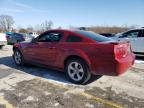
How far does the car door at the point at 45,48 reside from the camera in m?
5.86

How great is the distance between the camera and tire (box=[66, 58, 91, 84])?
508cm

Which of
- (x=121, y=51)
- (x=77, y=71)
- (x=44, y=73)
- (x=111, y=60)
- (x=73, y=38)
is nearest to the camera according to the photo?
(x=111, y=60)

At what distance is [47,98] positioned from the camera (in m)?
4.23

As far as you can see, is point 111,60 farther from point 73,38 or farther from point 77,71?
point 73,38

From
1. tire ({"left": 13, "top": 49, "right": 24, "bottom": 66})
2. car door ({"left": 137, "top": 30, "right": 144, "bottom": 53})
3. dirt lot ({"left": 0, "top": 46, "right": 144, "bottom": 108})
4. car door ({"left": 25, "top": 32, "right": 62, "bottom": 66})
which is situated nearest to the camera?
dirt lot ({"left": 0, "top": 46, "right": 144, "bottom": 108})

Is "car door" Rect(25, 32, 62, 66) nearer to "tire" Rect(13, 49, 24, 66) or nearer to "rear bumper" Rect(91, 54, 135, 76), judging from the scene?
"tire" Rect(13, 49, 24, 66)

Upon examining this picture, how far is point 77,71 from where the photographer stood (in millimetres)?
5293

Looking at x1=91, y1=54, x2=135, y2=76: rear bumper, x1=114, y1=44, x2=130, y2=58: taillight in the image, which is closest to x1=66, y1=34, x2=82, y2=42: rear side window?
x1=91, y1=54, x2=135, y2=76: rear bumper

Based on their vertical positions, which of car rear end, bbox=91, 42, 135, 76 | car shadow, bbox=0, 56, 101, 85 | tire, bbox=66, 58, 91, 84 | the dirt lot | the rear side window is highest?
the rear side window

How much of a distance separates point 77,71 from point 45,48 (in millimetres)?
1490

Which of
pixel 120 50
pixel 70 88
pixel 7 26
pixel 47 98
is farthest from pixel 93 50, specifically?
pixel 7 26

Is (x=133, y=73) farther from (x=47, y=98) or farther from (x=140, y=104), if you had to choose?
(x=47, y=98)

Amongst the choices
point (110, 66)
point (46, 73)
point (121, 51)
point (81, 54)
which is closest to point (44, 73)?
point (46, 73)

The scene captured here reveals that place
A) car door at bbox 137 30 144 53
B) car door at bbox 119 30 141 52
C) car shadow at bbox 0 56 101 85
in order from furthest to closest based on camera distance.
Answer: car door at bbox 119 30 141 52, car door at bbox 137 30 144 53, car shadow at bbox 0 56 101 85
